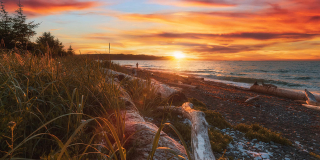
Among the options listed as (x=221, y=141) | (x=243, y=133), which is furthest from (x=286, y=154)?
(x=221, y=141)

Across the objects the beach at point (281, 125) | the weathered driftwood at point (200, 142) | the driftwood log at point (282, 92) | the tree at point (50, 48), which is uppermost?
the tree at point (50, 48)

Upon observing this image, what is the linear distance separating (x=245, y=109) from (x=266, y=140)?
4.76m

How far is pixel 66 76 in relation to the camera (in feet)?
12.9

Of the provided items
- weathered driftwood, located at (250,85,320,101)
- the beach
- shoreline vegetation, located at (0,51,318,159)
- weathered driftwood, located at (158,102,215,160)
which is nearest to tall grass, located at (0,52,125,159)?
shoreline vegetation, located at (0,51,318,159)

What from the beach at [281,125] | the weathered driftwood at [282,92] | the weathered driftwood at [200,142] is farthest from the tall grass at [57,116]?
the weathered driftwood at [282,92]

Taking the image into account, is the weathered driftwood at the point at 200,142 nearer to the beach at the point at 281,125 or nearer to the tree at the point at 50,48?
the beach at the point at 281,125

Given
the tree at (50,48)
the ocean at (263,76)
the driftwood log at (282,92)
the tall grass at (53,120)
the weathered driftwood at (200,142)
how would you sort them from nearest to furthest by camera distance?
the tall grass at (53,120) → the weathered driftwood at (200,142) → the tree at (50,48) → the driftwood log at (282,92) → the ocean at (263,76)

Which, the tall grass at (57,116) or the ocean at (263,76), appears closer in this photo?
the tall grass at (57,116)

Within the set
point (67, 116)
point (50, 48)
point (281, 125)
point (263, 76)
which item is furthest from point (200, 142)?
point (263, 76)

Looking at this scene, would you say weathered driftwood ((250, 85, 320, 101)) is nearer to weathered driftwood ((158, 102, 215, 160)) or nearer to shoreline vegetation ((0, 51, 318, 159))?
shoreline vegetation ((0, 51, 318, 159))

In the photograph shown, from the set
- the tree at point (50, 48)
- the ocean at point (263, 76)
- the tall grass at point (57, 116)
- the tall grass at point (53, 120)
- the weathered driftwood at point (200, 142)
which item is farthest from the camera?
the ocean at point (263, 76)

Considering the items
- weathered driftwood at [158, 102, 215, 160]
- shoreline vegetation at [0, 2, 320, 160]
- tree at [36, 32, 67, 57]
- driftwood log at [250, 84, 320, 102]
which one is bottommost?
driftwood log at [250, 84, 320, 102]

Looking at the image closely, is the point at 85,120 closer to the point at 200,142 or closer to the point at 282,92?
the point at 200,142

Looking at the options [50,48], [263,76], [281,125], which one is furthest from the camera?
[263,76]
